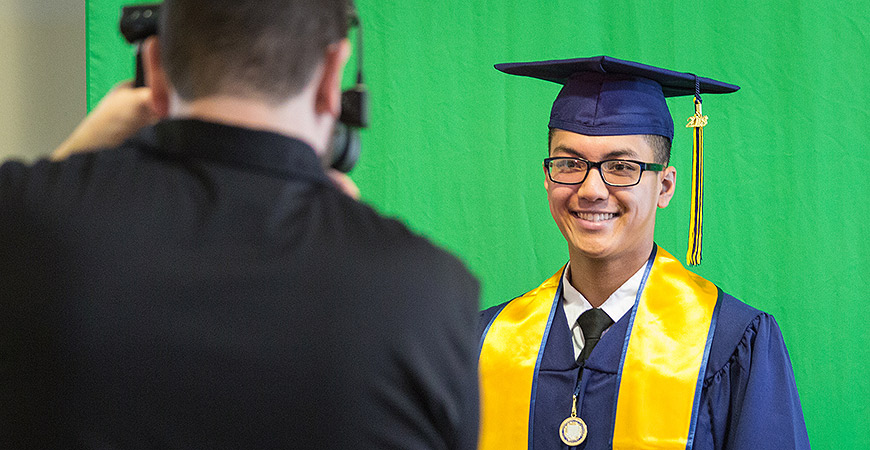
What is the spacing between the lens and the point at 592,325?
208cm

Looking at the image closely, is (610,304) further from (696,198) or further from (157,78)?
(157,78)

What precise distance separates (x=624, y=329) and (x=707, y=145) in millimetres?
998

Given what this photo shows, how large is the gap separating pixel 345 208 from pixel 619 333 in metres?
1.43

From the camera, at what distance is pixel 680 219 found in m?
2.82

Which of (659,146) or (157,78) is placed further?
(659,146)

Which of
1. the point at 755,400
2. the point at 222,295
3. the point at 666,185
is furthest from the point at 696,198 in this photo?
A: the point at 222,295

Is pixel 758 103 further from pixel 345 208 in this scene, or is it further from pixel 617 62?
pixel 345 208

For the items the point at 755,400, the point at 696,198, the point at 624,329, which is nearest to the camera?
the point at 755,400

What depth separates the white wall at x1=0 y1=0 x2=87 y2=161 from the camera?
2.49m

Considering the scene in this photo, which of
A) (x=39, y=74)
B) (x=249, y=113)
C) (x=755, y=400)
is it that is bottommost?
(x=755, y=400)

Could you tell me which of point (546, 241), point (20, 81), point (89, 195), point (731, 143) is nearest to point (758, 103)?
→ point (731, 143)

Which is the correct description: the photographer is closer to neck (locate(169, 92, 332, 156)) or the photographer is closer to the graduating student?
neck (locate(169, 92, 332, 156))

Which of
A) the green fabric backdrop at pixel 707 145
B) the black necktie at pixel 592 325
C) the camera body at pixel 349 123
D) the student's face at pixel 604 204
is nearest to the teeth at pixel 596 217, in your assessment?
the student's face at pixel 604 204

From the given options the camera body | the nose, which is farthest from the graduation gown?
the camera body
